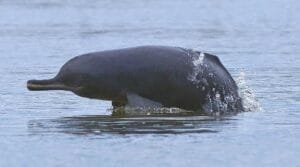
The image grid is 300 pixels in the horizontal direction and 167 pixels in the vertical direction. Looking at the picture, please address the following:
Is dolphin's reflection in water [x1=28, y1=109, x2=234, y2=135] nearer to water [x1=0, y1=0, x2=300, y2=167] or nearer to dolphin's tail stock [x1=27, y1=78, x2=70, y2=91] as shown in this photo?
water [x1=0, y1=0, x2=300, y2=167]

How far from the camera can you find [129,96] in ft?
59.6

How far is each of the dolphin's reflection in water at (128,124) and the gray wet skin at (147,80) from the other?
0.96 feet

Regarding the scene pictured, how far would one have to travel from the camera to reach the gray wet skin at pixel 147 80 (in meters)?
18.2

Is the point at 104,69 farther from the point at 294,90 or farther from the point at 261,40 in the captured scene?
the point at 261,40

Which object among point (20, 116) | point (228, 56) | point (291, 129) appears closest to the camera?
point (291, 129)

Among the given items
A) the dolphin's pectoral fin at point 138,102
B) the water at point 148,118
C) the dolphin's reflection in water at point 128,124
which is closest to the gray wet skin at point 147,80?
the dolphin's pectoral fin at point 138,102

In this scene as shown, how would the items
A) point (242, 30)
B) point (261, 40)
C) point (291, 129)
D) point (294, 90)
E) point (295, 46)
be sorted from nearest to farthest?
1. point (291, 129)
2. point (294, 90)
3. point (295, 46)
4. point (261, 40)
5. point (242, 30)

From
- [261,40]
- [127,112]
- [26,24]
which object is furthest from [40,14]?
[127,112]

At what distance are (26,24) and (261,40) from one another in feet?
33.7

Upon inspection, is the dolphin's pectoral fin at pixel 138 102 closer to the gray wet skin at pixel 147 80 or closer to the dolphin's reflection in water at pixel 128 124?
the gray wet skin at pixel 147 80

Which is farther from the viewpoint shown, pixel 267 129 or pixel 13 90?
pixel 13 90

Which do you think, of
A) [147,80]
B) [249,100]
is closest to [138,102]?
[147,80]

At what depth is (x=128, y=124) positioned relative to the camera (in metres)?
17.2

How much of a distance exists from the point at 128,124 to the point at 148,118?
0.63 metres
